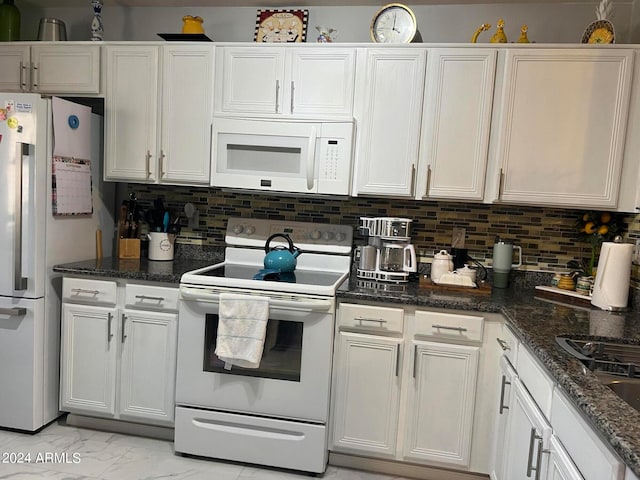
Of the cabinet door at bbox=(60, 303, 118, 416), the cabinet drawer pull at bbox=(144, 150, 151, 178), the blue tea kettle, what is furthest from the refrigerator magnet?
the blue tea kettle

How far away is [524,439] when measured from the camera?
1.72 meters

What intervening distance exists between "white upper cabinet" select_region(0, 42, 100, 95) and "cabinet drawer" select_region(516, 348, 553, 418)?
2.53m

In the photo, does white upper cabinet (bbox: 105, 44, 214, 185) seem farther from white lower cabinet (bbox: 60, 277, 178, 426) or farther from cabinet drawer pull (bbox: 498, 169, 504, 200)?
cabinet drawer pull (bbox: 498, 169, 504, 200)

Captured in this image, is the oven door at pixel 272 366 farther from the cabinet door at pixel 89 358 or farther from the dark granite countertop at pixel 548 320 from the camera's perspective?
the cabinet door at pixel 89 358

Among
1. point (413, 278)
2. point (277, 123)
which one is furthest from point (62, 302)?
point (413, 278)

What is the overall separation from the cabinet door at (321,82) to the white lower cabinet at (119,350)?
1167mm

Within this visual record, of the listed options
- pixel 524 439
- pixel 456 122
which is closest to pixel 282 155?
pixel 456 122

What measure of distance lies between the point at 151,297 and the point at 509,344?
1.69 m

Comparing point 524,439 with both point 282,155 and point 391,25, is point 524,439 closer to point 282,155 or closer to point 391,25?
point 282,155

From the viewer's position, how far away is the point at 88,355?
254 cm

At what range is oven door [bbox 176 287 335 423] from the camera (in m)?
2.24

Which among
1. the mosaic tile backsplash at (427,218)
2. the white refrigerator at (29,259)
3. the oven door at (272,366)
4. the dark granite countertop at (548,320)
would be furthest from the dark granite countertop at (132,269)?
the mosaic tile backsplash at (427,218)

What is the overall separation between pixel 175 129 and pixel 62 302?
108 cm

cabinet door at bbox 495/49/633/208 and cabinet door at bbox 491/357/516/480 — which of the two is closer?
cabinet door at bbox 491/357/516/480
